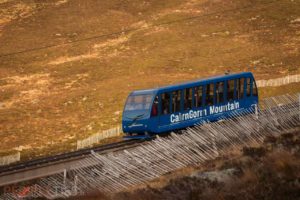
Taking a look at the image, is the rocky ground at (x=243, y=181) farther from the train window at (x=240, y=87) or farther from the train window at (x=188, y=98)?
the train window at (x=240, y=87)

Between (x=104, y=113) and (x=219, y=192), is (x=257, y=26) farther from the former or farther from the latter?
(x=219, y=192)

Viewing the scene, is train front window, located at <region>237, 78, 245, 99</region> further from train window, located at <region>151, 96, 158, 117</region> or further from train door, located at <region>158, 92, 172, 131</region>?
train window, located at <region>151, 96, 158, 117</region>

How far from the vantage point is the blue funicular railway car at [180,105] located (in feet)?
121

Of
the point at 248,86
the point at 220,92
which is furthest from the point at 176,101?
the point at 248,86

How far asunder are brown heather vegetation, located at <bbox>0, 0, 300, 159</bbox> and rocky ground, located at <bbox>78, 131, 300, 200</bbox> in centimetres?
3306

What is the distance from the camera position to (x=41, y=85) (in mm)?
82438

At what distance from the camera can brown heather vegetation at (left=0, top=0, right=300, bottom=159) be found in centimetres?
6719

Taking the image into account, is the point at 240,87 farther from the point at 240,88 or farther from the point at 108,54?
the point at 108,54

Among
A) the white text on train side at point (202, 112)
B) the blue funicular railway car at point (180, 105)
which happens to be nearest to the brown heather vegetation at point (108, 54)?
the blue funicular railway car at point (180, 105)

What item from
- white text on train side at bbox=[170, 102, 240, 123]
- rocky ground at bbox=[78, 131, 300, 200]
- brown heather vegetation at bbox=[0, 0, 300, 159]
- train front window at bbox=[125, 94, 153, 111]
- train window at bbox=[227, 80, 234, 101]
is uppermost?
rocky ground at bbox=[78, 131, 300, 200]

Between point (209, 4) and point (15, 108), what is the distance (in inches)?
1943

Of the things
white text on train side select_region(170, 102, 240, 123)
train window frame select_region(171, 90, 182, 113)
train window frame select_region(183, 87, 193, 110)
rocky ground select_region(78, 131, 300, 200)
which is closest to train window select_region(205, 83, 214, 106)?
white text on train side select_region(170, 102, 240, 123)

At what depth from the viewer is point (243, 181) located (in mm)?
17859

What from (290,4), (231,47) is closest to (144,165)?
(231,47)
